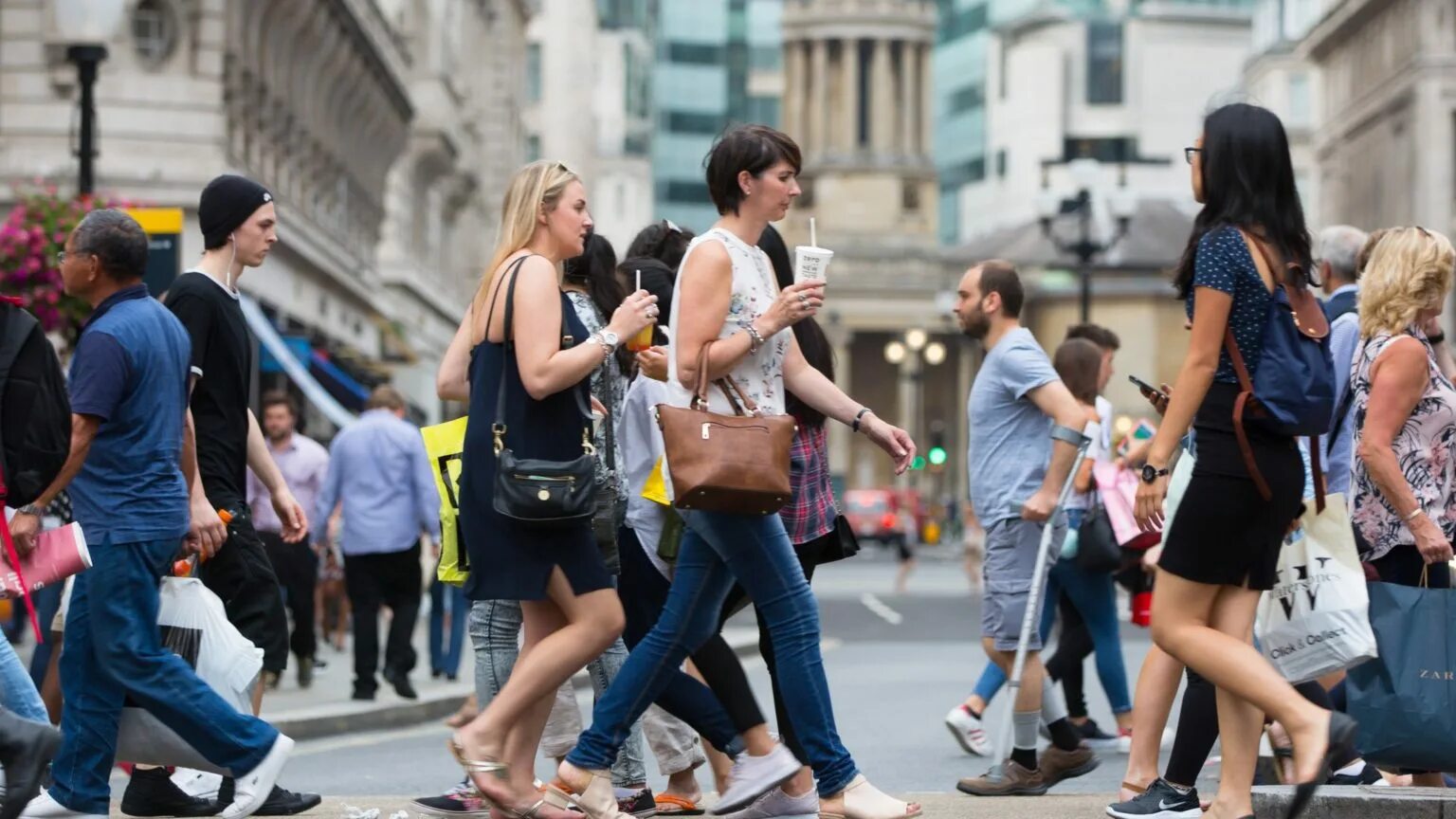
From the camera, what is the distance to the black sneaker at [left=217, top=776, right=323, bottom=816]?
8414 mm

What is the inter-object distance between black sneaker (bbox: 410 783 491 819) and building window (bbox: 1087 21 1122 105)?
122257 millimetres

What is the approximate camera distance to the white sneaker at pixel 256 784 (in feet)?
25.1

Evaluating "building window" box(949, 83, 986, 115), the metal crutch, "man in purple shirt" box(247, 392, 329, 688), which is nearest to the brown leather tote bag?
the metal crutch

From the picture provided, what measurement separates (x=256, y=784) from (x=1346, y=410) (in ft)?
12.6

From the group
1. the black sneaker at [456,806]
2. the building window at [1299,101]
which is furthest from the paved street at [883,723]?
the building window at [1299,101]

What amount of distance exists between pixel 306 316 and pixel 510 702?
93.0 feet

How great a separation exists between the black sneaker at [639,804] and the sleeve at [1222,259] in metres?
2.71

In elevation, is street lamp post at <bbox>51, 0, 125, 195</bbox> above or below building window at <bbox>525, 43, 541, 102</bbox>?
below

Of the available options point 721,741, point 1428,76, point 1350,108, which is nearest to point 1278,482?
point 721,741

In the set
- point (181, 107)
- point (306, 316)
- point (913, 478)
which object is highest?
point (181, 107)

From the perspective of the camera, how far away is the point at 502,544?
727cm

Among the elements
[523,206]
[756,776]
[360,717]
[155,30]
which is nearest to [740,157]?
[523,206]

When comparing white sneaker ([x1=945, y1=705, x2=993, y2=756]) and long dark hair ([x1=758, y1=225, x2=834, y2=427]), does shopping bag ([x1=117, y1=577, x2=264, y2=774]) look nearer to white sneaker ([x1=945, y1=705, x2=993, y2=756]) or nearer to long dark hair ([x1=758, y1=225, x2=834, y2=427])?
long dark hair ([x1=758, y1=225, x2=834, y2=427])

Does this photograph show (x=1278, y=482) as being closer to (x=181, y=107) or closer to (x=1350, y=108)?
(x=181, y=107)
